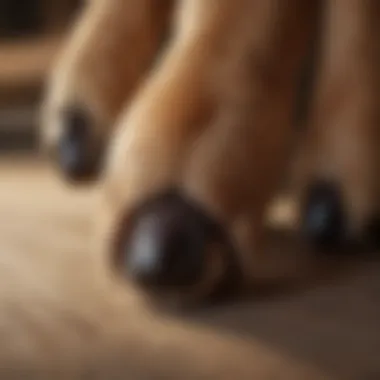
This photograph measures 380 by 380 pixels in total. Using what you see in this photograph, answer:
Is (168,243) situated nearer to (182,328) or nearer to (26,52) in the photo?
(182,328)

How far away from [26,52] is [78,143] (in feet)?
1.86

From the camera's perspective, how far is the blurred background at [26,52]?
4.29ft

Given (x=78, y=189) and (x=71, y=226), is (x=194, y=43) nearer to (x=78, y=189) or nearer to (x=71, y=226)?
(x=71, y=226)

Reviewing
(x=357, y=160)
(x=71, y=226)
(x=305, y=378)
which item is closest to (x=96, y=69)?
(x=71, y=226)

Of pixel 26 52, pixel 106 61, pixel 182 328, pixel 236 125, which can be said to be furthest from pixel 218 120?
pixel 26 52

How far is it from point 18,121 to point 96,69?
1.69ft

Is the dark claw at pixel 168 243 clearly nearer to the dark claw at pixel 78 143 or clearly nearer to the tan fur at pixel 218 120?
the tan fur at pixel 218 120

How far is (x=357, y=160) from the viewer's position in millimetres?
700

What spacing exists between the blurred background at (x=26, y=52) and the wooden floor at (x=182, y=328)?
0.59 m

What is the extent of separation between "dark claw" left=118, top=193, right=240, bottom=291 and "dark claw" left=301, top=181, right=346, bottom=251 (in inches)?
5.5

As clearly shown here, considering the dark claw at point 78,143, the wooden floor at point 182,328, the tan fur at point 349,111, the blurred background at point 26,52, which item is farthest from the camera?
the blurred background at point 26,52

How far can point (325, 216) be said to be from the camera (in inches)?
27.5

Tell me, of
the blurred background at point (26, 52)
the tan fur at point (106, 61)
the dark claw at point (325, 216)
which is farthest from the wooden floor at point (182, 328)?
the blurred background at point (26, 52)

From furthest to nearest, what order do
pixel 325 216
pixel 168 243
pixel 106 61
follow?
pixel 106 61, pixel 325 216, pixel 168 243
